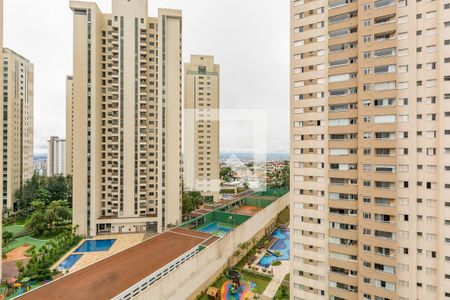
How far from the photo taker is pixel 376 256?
11820 millimetres

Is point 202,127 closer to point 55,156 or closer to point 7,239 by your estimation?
point 7,239

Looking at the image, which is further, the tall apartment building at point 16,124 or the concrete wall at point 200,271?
the tall apartment building at point 16,124

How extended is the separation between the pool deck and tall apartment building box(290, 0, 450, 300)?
8.68 m

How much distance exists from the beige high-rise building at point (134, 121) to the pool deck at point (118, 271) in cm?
1004

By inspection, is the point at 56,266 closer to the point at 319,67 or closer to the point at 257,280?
the point at 257,280

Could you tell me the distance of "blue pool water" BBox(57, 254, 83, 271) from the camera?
2016 cm

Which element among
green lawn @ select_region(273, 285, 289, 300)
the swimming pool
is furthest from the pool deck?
green lawn @ select_region(273, 285, 289, 300)

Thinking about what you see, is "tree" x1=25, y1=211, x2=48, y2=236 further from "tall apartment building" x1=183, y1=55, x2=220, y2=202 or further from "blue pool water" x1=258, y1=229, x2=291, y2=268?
"blue pool water" x1=258, y1=229, x2=291, y2=268

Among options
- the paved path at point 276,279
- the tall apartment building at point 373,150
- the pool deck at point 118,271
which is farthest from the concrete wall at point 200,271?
the tall apartment building at point 373,150

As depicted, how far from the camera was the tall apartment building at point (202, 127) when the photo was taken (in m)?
41.6

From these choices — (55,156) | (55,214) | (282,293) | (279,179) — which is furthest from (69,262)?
(55,156)

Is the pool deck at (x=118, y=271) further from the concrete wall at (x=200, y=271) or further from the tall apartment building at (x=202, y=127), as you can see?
the tall apartment building at (x=202, y=127)

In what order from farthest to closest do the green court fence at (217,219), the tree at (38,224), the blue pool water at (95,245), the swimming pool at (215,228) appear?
the tree at (38,224), the swimming pool at (215,228), the green court fence at (217,219), the blue pool water at (95,245)

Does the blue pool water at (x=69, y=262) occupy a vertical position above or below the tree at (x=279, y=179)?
below
